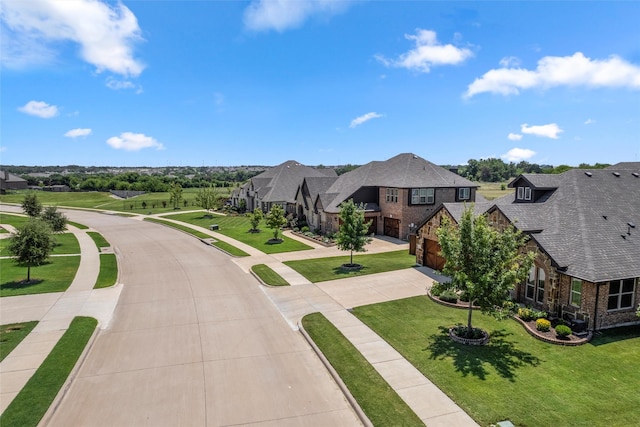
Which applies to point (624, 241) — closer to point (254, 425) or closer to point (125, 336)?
point (254, 425)

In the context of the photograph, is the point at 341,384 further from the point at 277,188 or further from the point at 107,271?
the point at 277,188

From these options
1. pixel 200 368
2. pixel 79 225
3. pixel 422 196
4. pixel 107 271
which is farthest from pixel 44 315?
pixel 79 225

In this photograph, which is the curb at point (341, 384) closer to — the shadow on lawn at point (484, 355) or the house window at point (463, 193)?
the shadow on lawn at point (484, 355)

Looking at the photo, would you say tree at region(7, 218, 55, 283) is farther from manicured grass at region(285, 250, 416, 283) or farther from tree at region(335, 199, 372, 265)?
tree at region(335, 199, 372, 265)

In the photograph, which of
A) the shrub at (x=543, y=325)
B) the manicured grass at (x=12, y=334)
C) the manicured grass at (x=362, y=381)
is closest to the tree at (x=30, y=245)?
the manicured grass at (x=12, y=334)

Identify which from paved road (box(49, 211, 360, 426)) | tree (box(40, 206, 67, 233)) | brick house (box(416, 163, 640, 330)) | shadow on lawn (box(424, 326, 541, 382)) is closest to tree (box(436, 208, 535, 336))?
shadow on lawn (box(424, 326, 541, 382))

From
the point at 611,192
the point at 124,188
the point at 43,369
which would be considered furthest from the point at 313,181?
the point at 124,188
